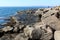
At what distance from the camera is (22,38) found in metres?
12.8

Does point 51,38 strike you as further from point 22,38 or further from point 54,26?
point 22,38

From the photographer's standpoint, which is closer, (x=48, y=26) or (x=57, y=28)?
(x=57, y=28)

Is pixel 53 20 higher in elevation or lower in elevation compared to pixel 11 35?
Result: higher

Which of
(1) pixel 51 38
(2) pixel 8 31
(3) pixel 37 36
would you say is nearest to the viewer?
(1) pixel 51 38

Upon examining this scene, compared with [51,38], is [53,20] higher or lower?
higher

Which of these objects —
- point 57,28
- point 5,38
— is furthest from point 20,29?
point 57,28

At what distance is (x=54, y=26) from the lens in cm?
1176

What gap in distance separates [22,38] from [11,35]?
251cm

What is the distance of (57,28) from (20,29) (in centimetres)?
573

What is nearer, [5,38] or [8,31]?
[5,38]

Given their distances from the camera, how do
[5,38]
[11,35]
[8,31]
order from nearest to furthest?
[5,38]
[11,35]
[8,31]

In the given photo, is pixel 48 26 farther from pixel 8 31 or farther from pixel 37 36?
pixel 8 31

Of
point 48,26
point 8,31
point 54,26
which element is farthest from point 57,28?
point 8,31

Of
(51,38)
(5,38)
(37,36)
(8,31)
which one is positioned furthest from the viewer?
(8,31)
